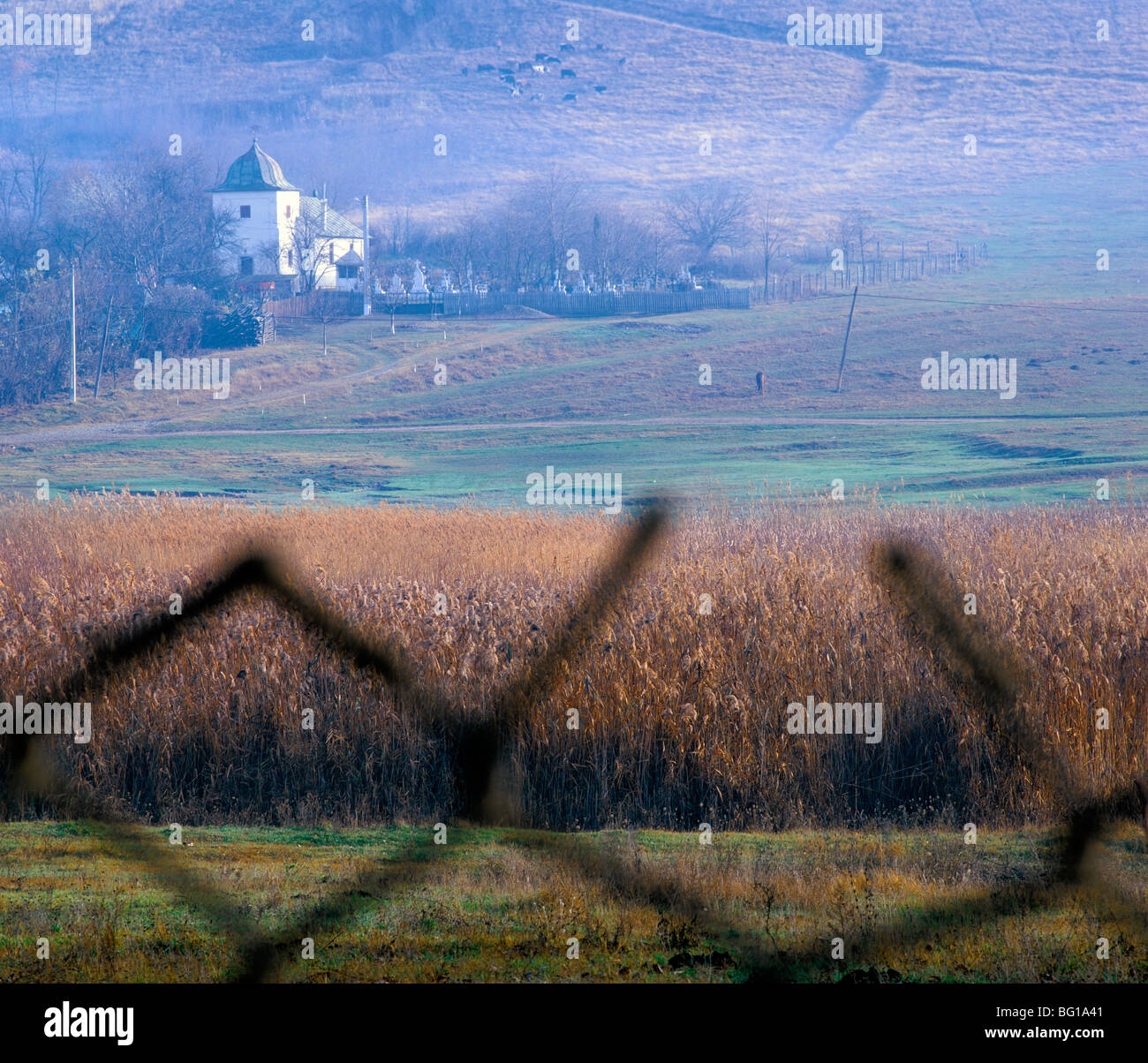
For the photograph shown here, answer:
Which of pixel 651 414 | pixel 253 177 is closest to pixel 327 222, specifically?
pixel 253 177

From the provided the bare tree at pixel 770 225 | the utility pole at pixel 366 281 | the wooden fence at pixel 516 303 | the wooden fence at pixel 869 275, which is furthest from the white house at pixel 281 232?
the bare tree at pixel 770 225

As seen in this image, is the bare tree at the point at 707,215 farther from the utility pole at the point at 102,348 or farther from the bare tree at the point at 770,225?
the utility pole at the point at 102,348

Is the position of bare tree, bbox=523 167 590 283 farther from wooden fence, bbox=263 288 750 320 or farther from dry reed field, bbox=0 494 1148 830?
dry reed field, bbox=0 494 1148 830

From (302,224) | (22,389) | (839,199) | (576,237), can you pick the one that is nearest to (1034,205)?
(839,199)

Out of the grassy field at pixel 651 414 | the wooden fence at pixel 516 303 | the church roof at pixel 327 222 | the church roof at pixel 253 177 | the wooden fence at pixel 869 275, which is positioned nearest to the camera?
the grassy field at pixel 651 414

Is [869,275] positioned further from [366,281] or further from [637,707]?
[637,707]
